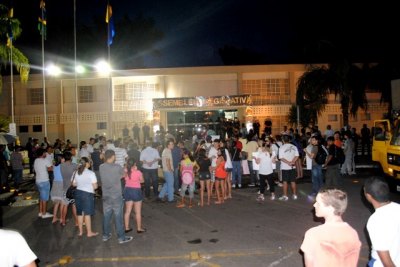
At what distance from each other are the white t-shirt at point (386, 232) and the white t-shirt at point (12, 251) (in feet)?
9.53

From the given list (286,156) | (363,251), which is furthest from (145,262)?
(286,156)

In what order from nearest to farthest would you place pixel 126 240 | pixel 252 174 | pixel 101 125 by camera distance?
pixel 126 240 < pixel 252 174 < pixel 101 125

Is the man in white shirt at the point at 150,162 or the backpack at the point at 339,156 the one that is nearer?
the backpack at the point at 339,156

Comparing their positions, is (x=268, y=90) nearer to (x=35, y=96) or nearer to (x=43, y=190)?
(x=35, y=96)

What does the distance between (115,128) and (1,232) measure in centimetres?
2683

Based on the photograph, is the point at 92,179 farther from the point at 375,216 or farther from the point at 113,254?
the point at 375,216

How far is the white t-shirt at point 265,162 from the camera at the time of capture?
10820 millimetres

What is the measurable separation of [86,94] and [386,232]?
2922 centimetres

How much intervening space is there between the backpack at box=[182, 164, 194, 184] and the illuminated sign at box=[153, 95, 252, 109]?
53.2 feet

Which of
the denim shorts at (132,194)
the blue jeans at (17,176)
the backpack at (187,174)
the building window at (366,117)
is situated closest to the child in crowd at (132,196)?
the denim shorts at (132,194)

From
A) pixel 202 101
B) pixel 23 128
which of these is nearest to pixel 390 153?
pixel 202 101

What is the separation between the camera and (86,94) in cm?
3033

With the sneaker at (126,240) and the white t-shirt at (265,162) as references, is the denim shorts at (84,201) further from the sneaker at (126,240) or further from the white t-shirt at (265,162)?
the white t-shirt at (265,162)

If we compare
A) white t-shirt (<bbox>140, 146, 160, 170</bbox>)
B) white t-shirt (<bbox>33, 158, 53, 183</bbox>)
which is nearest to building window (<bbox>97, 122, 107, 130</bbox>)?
white t-shirt (<bbox>140, 146, 160, 170</bbox>)
